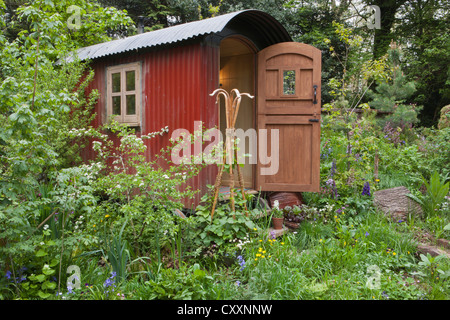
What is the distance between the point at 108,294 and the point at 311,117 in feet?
11.6

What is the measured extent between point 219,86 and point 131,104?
58.5 inches

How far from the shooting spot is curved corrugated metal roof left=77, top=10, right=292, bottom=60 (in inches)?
173

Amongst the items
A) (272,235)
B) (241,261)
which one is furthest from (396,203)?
(241,261)

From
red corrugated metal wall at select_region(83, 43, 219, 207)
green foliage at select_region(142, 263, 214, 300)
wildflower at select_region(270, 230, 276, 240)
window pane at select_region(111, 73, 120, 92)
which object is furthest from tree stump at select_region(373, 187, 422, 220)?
window pane at select_region(111, 73, 120, 92)

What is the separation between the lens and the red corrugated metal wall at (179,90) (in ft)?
14.8

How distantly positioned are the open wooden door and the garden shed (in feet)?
0.05

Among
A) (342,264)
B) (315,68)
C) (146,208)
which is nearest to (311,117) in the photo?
(315,68)

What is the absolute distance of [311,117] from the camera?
505 cm

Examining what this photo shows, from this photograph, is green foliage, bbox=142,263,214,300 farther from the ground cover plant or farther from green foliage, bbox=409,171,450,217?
green foliage, bbox=409,171,450,217

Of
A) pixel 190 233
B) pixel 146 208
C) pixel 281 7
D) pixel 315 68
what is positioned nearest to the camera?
pixel 146 208

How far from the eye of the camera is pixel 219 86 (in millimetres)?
5176

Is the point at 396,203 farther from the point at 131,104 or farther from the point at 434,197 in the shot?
the point at 131,104

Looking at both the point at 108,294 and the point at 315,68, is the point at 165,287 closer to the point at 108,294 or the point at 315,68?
the point at 108,294

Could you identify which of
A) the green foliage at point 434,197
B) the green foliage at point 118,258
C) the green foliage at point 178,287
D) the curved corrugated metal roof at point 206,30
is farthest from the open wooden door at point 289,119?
the green foliage at point 118,258
